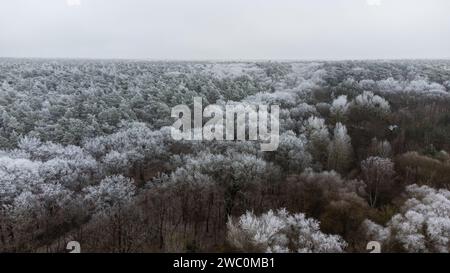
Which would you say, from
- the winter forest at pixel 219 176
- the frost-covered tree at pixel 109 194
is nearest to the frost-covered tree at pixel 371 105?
the winter forest at pixel 219 176

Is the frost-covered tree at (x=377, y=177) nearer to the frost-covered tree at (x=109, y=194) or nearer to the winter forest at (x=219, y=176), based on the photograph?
the winter forest at (x=219, y=176)

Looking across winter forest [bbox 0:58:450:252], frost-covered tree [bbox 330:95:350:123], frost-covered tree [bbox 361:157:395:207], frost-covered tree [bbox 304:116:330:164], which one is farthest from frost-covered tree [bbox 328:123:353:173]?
frost-covered tree [bbox 330:95:350:123]

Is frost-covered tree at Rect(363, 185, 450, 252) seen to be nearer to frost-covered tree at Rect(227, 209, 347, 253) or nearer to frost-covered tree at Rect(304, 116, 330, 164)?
frost-covered tree at Rect(227, 209, 347, 253)

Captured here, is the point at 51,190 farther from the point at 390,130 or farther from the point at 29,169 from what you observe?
the point at 390,130

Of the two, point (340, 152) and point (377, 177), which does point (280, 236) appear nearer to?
point (377, 177)

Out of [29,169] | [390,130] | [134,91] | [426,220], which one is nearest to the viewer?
[426,220]
